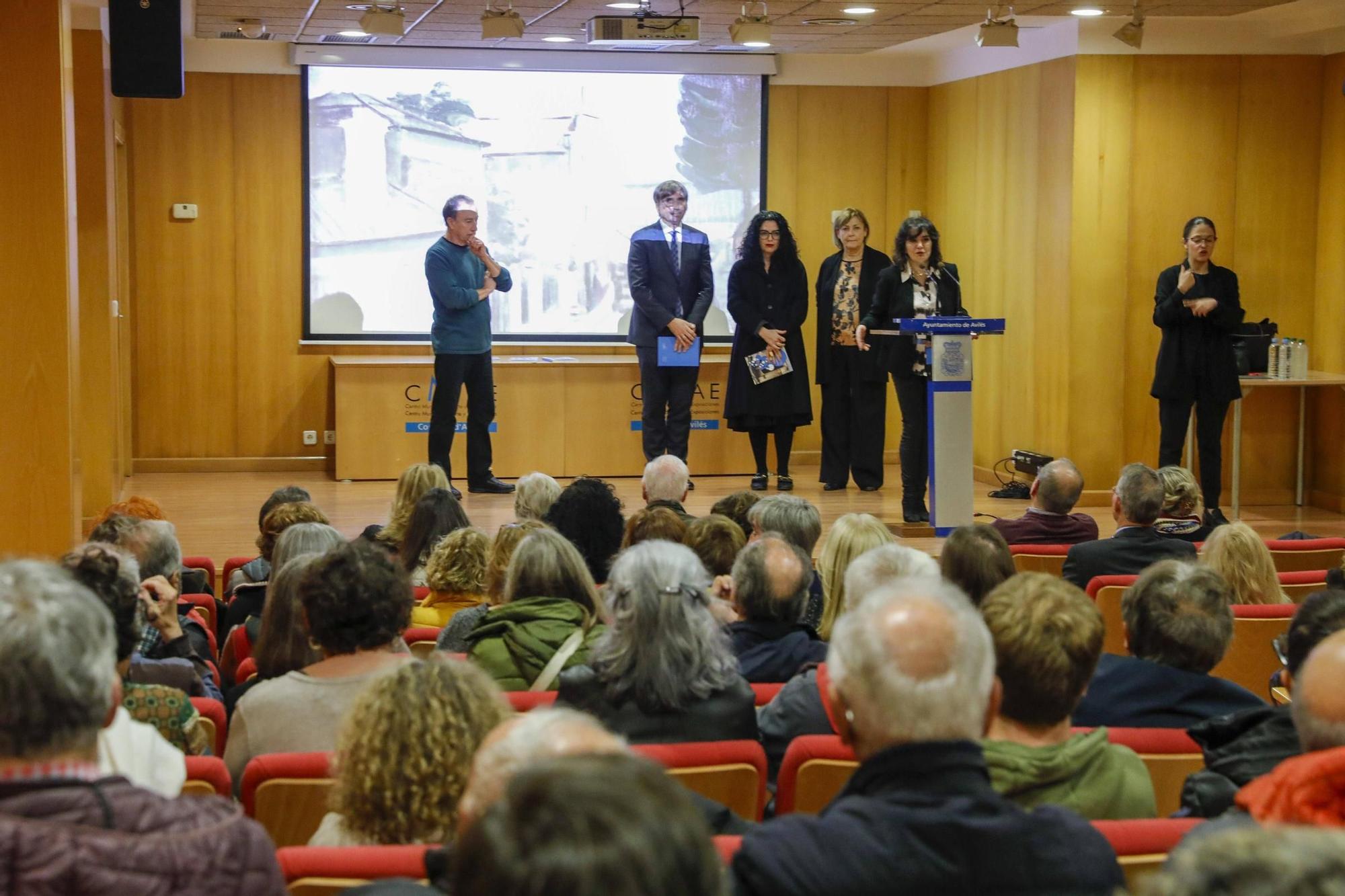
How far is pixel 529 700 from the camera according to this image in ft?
9.79

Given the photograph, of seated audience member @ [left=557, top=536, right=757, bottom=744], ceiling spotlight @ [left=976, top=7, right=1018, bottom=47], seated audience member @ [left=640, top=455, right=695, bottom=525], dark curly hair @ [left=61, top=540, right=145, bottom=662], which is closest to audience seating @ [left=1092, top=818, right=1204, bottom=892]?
seated audience member @ [left=557, top=536, right=757, bottom=744]

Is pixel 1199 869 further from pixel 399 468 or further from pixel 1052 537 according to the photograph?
pixel 399 468

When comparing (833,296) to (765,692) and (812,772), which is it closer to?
(765,692)

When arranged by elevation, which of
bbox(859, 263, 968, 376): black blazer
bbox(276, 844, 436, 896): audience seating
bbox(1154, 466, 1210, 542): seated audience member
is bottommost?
bbox(276, 844, 436, 896): audience seating

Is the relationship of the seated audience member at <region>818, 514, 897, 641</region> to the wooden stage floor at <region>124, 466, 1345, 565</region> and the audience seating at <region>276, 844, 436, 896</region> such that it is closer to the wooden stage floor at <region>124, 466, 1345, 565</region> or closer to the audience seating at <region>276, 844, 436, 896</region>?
the audience seating at <region>276, 844, 436, 896</region>

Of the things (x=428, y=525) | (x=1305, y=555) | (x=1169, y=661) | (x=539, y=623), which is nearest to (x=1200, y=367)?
(x=1305, y=555)

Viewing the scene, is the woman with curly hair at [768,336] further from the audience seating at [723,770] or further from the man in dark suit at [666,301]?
the audience seating at [723,770]

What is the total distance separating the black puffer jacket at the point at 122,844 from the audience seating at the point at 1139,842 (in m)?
1.07

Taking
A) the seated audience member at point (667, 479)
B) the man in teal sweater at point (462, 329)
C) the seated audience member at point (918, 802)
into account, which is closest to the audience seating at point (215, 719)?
the seated audience member at point (918, 802)

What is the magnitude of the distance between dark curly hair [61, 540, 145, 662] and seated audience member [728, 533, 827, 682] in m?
1.26

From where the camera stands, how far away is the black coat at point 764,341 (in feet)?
30.3

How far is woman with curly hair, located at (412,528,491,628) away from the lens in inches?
164

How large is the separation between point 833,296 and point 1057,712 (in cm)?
717

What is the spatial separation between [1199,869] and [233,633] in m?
3.37
